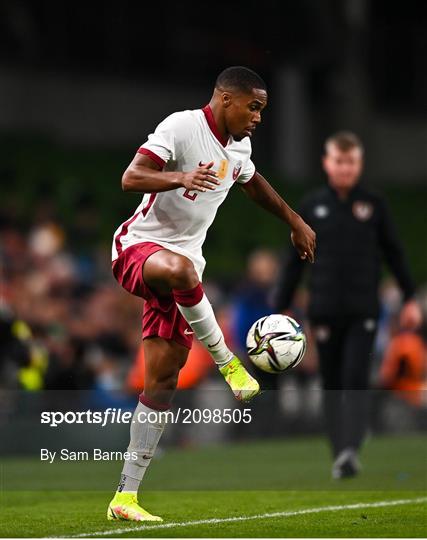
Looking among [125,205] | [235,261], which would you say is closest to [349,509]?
[125,205]

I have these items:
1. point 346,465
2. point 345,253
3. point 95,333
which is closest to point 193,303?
point 346,465

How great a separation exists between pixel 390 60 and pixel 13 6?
7.99 meters

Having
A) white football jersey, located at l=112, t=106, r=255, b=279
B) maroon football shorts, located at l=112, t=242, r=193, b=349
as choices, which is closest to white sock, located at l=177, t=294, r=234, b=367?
maroon football shorts, located at l=112, t=242, r=193, b=349

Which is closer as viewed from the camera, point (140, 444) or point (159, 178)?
point (159, 178)

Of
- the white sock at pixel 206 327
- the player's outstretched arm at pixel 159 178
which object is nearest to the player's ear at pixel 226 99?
the player's outstretched arm at pixel 159 178

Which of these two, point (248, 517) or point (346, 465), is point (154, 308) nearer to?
point (248, 517)

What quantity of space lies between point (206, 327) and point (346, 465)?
2.78 metres

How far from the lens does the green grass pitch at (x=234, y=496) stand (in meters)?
6.38

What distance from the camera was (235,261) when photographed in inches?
734

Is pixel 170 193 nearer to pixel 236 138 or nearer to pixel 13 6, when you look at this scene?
pixel 236 138

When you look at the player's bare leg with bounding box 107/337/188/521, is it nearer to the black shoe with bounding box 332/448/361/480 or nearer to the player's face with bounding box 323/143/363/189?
the black shoe with bounding box 332/448/361/480

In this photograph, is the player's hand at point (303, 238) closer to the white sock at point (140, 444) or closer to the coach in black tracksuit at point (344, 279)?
the white sock at point (140, 444)

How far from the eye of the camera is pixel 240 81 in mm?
6742

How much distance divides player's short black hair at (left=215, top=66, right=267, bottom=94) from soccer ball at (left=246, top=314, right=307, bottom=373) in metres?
1.20
